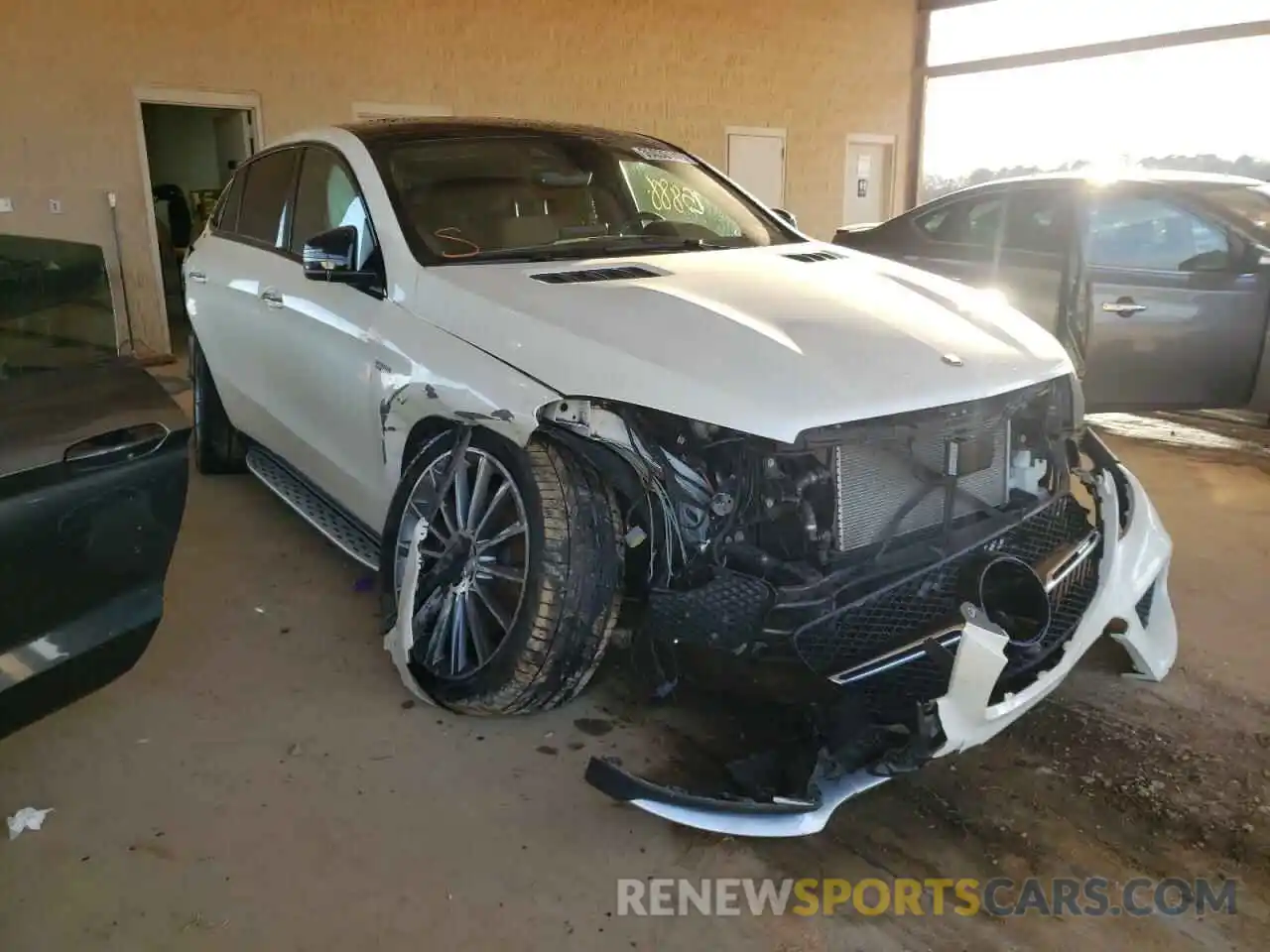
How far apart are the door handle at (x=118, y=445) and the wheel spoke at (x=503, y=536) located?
84 cm

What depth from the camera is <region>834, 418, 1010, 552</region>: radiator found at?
2.33 m

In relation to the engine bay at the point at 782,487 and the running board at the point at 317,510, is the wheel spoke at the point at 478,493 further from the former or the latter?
the running board at the point at 317,510

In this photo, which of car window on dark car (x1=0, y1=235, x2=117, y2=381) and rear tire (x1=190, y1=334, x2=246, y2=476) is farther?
→ rear tire (x1=190, y1=334, x2=246, y2=476)

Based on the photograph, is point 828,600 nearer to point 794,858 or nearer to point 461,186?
point 794,858

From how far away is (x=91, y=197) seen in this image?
8031mm

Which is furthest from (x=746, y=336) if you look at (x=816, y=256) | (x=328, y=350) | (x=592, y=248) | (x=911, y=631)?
(x=328, y=350)

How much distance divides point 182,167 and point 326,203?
9960mm

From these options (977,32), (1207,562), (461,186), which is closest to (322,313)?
A: (461,186)

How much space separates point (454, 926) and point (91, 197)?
7.86 m

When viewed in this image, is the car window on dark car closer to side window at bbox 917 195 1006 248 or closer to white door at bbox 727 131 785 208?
side window at bbox 917 195 1006 248

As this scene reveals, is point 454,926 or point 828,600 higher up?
point 828,600

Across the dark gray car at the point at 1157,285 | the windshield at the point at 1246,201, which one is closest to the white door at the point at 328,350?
the dark gray car at the point at 1157,285

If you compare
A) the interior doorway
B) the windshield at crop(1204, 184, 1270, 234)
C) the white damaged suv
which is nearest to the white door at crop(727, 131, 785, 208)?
the interior doorway

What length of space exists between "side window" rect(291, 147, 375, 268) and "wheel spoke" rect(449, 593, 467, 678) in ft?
3.56
